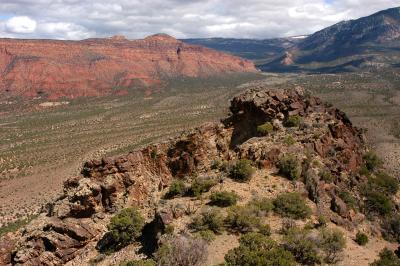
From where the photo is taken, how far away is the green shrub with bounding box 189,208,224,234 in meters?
21.4

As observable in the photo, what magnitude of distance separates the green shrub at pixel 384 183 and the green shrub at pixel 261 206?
10847mm

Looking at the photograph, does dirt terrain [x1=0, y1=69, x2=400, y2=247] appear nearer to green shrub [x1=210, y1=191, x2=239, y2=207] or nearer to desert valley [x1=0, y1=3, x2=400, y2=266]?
desert valley [x1=0, y1=3, x2=400, y2=266]

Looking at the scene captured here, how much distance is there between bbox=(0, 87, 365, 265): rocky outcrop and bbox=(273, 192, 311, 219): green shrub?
181 centimetres

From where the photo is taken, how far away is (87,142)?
9462 centimetres

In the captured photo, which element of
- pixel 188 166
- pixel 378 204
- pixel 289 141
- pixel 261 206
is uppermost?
pixel 289 141

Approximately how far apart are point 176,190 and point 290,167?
272 inches

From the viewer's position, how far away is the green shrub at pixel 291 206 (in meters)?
23.0

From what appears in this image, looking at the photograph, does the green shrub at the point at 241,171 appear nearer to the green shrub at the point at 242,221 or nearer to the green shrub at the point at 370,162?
the green shrub at the point at 242,221

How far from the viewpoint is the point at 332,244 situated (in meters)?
20.4

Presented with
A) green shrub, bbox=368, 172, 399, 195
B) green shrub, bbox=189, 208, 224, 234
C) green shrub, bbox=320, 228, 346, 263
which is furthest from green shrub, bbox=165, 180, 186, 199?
green shrub, bbox=368, 172, 399, 195

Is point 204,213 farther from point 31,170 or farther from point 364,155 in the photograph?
point 31,170

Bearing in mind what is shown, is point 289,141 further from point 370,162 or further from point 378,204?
point 370,162

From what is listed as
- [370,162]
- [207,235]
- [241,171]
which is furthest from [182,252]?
[370,162]

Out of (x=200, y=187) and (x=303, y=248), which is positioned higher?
(x=200, y=187)
